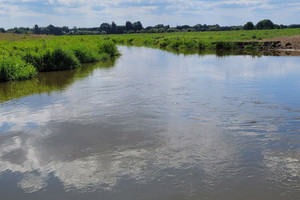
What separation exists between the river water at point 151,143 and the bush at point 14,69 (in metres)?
3.00

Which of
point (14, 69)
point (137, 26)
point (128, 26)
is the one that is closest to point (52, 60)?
point (14, 69)

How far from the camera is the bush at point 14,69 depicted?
749 inches

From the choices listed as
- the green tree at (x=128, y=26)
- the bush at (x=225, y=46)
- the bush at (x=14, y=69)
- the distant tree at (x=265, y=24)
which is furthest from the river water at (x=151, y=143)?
the green tree at (x=128, y=26)

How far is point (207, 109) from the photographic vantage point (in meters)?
12.2

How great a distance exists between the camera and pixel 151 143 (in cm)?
885

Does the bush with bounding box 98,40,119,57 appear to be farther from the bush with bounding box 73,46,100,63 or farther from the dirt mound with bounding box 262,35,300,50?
the dirt mound with bounding box 262,35,300,50

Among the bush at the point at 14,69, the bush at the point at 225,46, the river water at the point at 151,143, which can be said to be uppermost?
the bush at the point at 225,46

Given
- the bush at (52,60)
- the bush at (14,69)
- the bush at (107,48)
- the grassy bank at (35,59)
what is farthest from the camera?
the bush at (107,48)

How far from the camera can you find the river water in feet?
21.5

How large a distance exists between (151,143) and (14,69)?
47.3ft

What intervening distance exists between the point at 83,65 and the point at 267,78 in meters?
16.0

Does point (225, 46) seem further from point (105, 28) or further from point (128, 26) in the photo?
point (105, 28)

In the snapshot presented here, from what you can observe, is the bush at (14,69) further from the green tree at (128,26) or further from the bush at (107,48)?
the green tree at (128,26)

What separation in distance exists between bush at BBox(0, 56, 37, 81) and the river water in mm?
2999
